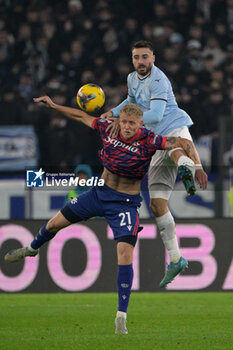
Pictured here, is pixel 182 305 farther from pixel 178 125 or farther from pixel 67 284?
pixel 178 125

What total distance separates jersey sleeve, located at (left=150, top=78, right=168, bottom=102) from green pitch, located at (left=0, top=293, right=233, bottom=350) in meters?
2.21

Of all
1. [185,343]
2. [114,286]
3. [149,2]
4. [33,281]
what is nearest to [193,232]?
[114,286]

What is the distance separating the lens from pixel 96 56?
17.0 metres

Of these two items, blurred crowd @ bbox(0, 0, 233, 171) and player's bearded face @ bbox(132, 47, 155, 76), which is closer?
player's bearded face @ bbox(132, 47, 155, 76)

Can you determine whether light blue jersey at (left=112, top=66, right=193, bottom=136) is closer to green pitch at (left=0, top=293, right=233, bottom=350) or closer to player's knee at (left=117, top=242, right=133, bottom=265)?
player's knee at (left=117, top=242, right=133, bottom=265)

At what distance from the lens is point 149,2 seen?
61.8 ft

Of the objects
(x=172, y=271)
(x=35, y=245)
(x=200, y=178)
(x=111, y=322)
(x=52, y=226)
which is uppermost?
(x=200, y=178)

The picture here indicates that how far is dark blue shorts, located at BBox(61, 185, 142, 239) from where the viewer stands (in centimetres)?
800

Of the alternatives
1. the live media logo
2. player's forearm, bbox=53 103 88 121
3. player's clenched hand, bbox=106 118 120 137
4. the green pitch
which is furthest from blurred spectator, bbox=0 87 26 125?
player's clenched hand, bbox=106 118 120 137

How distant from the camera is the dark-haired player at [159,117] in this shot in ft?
27.4

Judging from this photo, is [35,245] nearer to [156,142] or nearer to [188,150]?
[156,142]

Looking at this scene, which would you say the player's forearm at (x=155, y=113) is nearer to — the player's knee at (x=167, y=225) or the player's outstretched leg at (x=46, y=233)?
the player's knee at (x=167, y=225)

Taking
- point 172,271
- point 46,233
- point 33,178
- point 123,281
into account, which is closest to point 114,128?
point 46,233

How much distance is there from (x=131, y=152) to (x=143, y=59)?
1008mm
